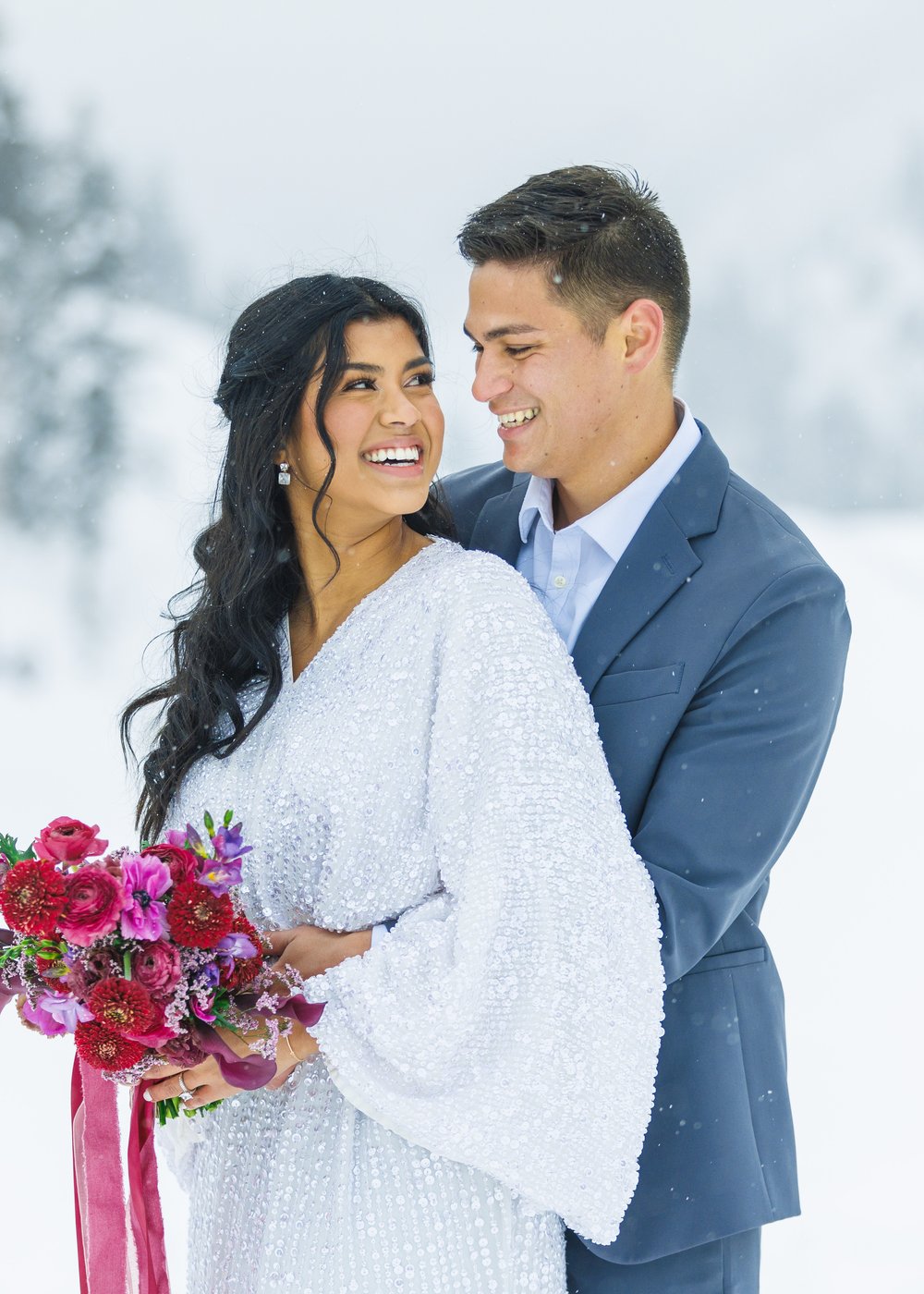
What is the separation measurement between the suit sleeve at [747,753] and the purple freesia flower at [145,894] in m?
0.71

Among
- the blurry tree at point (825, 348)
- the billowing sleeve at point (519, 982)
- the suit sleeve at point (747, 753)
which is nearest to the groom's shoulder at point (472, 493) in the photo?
the suit sleeve at point (747, 753)

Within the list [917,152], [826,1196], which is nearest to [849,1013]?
[826,1196]

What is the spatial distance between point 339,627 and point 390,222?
24.7 feet

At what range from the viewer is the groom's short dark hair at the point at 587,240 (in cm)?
251

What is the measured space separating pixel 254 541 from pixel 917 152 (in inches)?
346

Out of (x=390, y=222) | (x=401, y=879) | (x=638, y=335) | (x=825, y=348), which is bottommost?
(x=401, y=879)

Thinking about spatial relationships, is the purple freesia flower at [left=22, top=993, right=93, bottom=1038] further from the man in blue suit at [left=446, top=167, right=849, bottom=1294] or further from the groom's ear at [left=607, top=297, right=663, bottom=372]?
the groom's ear at [left=607, top=297, right=663, bottom=372]

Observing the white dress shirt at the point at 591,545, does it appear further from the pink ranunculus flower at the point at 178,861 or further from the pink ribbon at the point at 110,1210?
the pink ribbon at the point at 110,1210

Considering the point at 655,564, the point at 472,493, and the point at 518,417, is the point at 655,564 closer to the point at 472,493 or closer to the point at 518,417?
the point at 518,417

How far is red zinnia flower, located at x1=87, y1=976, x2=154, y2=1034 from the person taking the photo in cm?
160

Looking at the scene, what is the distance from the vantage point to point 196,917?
5.38 feet

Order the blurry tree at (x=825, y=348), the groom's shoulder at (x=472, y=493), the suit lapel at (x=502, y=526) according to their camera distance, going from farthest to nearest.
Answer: the blurry tree at (x=825, y=348) < the groom's shoulder at (x=472, y=493) < the suit lapel at (x=502, y=526)

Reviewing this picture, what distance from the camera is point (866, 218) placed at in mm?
9586

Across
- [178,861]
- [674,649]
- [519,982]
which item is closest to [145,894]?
[178,861]
